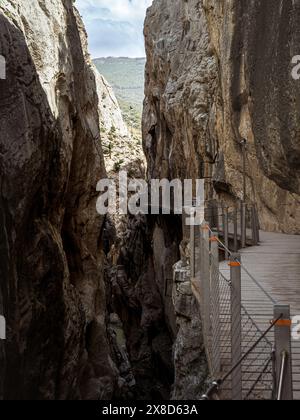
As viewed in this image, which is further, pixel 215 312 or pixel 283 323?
pixel 215 312

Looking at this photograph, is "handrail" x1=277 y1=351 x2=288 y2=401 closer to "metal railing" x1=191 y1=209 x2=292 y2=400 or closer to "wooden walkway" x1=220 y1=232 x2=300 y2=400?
"metal railing" x1=191 y1=209 x2=292 y2=400

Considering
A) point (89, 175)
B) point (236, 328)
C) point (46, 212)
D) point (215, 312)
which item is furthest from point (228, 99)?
point (236, 328)

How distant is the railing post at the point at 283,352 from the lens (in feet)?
11.5

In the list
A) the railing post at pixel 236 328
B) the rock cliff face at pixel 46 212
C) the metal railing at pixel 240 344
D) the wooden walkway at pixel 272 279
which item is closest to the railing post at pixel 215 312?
the metal railing at pixel 240 344

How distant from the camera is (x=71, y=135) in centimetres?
1553

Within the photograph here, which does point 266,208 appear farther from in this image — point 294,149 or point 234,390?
point 234,390

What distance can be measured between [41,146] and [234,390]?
9.09 meters

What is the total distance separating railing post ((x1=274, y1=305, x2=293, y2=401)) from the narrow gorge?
5079 millimetres

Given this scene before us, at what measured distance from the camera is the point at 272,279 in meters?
9.34

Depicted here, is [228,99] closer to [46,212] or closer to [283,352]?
[46,212]

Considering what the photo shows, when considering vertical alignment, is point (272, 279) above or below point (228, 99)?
below

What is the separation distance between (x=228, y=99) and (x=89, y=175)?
6369 millimetres

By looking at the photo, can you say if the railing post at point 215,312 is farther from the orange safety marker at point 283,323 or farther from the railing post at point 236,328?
the orange safety marker at point 283,323

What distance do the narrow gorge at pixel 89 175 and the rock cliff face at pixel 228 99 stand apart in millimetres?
55
